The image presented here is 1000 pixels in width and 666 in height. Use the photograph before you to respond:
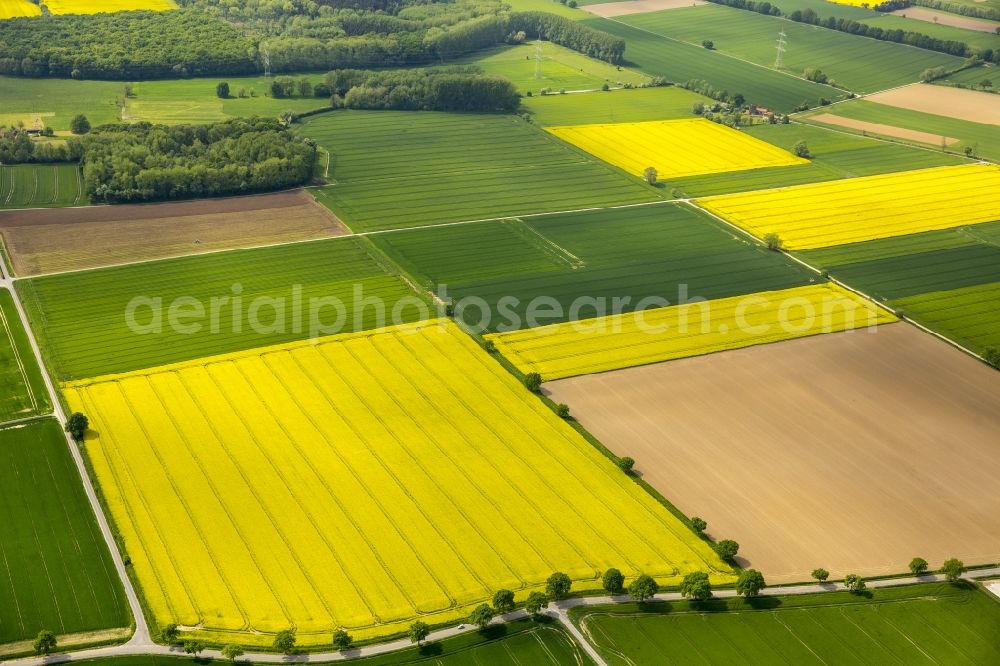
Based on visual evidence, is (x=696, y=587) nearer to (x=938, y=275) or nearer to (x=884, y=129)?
(x=938, y=275)

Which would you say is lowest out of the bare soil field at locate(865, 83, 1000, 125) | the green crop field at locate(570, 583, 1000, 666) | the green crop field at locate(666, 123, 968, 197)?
the green crop field at locate(570, 583, 1000, 666)

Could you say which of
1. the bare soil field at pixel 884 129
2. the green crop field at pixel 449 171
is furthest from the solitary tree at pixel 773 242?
the bare soil field at pixel 884 129

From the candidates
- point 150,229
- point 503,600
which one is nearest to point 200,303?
point 150,229

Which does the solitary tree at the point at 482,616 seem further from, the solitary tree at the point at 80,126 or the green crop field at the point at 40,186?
the solitary tree at the point at 80,126

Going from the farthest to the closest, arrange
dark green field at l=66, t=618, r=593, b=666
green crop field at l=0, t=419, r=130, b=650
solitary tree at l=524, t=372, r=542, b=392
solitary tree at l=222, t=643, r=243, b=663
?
solitary tree at l=524, t=372, r=542, b=392, green crop field at l=0, t=419, r=130, b=650, dark green field at l=66, t=618, r=593, b=666, solitary tree at l=222, t=643, r=243, b=663

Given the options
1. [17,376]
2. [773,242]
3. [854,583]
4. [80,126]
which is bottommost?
[854,583]

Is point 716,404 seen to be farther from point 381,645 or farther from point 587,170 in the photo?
point 587,170

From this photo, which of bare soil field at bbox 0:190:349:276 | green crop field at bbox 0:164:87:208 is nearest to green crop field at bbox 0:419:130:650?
bare soil field at bbox 0:190:349:276

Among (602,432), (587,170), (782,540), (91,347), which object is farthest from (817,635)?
(587,170)

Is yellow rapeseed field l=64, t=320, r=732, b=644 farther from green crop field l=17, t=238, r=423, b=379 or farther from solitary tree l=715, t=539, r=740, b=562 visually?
green crop field l=17, t=238, r=423, b=379
